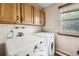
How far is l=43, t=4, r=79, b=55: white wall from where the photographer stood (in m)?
1.20

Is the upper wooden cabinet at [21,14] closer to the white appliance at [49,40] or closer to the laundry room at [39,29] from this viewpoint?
the laundry room at [39,29]

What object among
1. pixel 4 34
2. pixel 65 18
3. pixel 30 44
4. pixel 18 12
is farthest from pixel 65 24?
pixel 4 34

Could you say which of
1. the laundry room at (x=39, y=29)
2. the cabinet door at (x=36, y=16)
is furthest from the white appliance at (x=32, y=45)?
the cabinet door at (x=36, y=16)

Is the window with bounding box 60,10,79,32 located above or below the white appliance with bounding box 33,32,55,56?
above

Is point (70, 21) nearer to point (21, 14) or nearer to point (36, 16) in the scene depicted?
point (36, 16)

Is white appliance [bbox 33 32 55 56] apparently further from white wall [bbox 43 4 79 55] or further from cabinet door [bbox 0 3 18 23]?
cabinet door [bbox 0 3 18 23]

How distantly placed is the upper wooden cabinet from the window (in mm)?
249

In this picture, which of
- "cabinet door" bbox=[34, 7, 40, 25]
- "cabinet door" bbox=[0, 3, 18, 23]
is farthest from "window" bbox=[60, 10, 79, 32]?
"cabinet door" bbox=[0, 3, 18, 23]

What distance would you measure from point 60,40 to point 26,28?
1.46 feet

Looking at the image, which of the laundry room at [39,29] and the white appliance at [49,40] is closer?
the laundry room at [39,29]

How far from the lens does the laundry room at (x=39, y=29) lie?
115 centimetres

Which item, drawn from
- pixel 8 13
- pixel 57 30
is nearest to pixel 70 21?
pixel 57 30

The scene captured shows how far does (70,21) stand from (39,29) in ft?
1.27

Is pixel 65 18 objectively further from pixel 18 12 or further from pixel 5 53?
pixel 5 53
